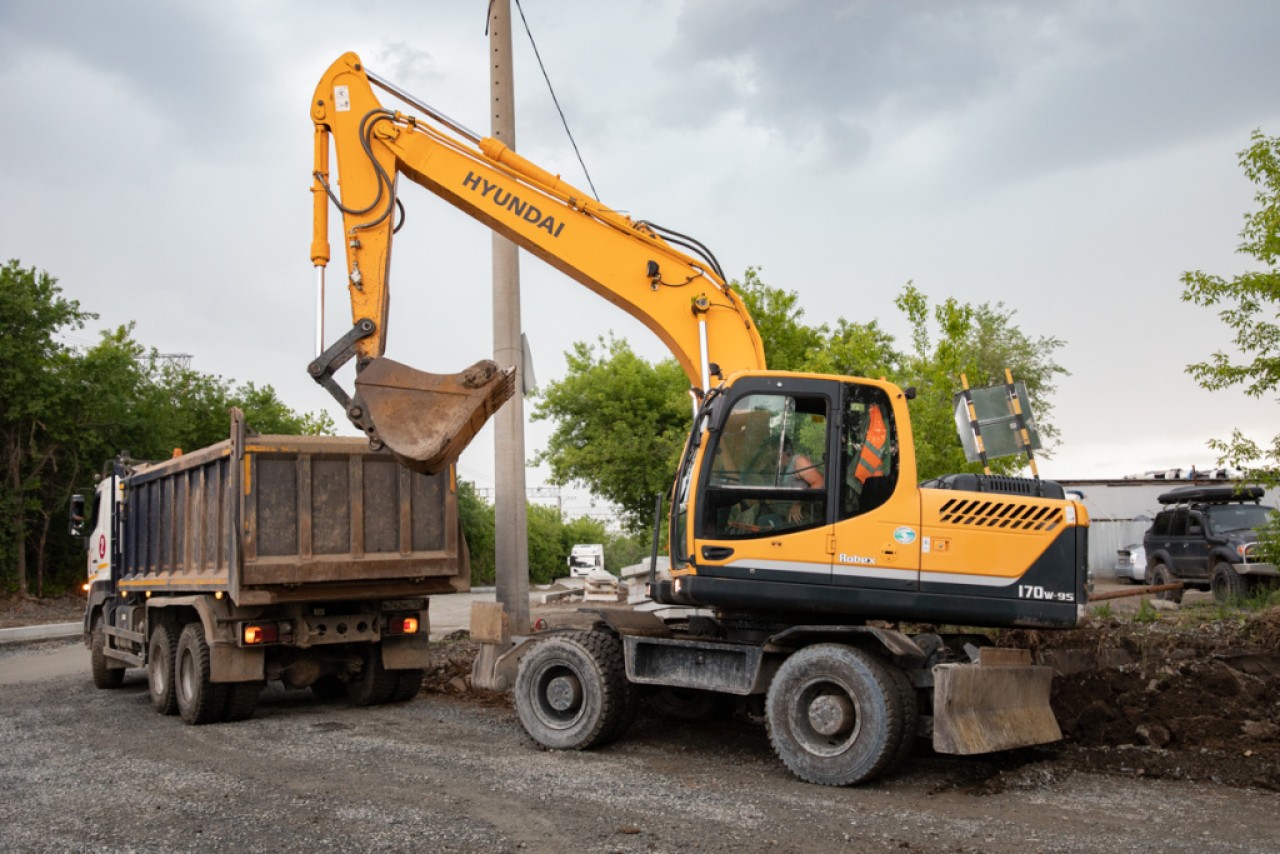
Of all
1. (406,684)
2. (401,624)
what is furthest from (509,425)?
(406,684)

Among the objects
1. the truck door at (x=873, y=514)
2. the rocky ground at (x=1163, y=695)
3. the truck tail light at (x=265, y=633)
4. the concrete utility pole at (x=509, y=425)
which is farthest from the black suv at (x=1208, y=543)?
the truck tail light at (x=265, y=633)

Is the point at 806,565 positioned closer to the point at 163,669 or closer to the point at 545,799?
the point at 545,799

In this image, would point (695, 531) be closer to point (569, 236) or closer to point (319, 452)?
point (569, 236)

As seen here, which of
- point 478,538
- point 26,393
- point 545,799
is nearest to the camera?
point 545,799

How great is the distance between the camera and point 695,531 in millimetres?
7941

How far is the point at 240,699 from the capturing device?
10.3m

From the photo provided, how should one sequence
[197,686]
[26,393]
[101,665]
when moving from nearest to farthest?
[197,686] → [101,665] → [26,393]

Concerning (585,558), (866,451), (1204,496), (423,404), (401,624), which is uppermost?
(423,404)

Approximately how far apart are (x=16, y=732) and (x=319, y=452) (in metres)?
3.71

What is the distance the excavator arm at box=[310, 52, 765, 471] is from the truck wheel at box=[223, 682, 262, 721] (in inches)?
137

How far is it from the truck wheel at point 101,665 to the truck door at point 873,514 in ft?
31.7

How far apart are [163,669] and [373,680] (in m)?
2.05

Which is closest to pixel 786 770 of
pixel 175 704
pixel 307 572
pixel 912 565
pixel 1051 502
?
pixel 912 565

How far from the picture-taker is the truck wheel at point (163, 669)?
10891 millimetres
